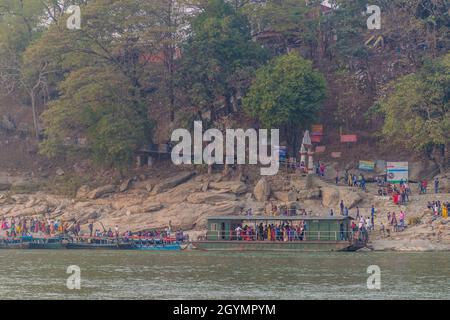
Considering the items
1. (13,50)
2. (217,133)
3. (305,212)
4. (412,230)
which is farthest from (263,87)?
(13,50)

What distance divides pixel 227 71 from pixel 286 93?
15.4ft

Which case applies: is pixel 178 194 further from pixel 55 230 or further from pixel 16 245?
pixel 16 245

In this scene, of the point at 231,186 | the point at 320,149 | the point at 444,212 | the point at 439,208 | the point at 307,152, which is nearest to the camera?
the point at 444,212

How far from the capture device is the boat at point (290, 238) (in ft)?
187

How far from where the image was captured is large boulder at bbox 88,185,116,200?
6775cm

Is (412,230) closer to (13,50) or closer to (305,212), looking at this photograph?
(305,212)

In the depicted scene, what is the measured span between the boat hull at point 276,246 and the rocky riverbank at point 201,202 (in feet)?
7.56

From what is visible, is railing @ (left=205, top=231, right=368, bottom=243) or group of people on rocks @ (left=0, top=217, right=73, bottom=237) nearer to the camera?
railing @ (left=205, top=231, right=368, bottom=243)

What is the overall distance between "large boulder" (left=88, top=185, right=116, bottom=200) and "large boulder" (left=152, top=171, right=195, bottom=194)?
113 inches

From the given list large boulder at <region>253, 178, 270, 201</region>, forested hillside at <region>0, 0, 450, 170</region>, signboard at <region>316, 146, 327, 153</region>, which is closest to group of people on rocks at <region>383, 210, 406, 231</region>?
forested hillside at <region>0, 0, 450, 170</region>

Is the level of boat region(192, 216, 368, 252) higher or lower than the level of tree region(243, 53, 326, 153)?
lower

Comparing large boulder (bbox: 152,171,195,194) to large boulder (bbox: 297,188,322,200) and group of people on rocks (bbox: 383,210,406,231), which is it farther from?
group of people on rocks (bbox: 383,210,406,231)

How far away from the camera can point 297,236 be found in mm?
57688

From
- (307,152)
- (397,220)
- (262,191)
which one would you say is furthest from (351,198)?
(262,191)
